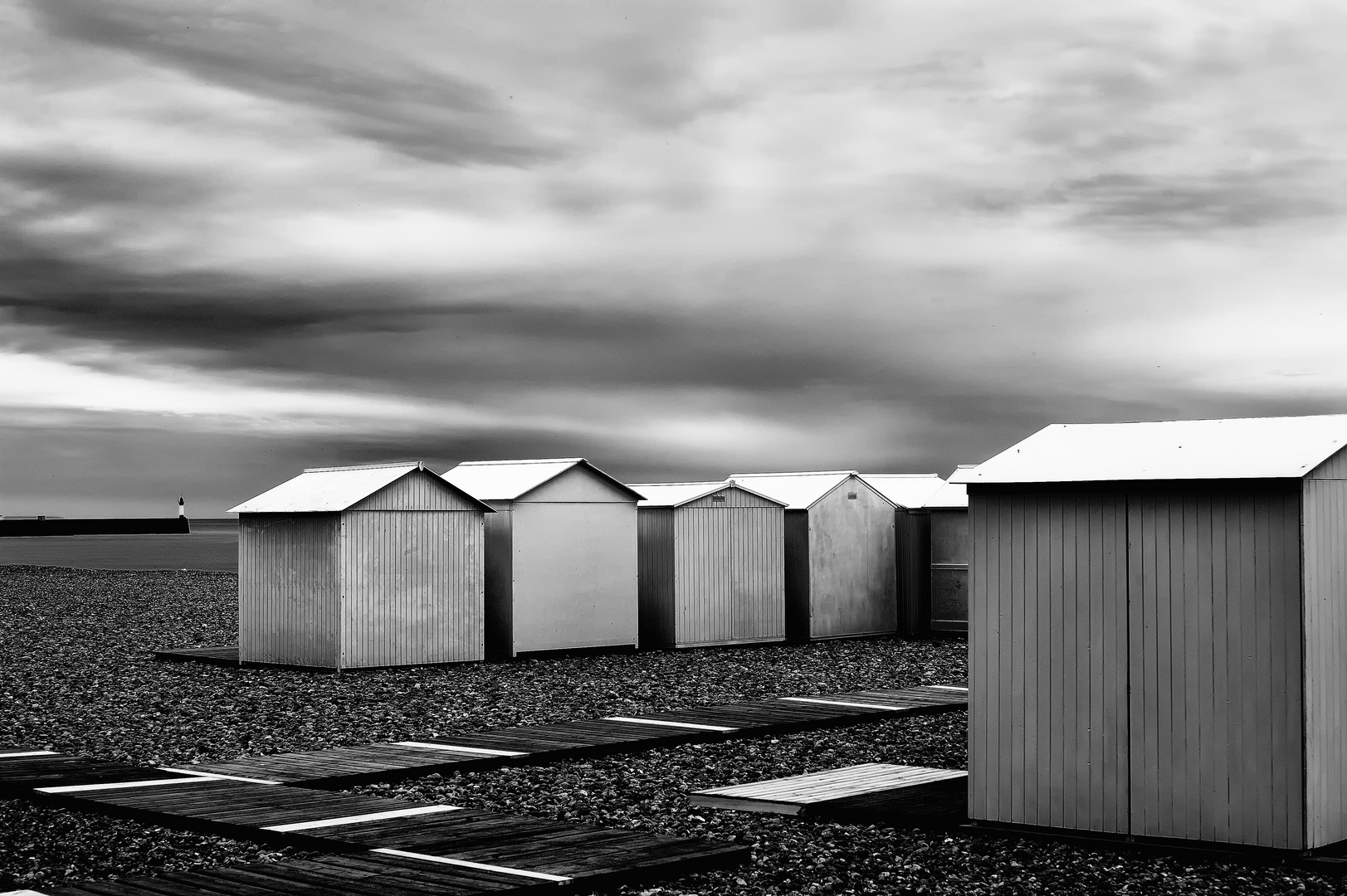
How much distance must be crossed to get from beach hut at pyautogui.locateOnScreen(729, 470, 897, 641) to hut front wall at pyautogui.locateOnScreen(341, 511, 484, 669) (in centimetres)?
535

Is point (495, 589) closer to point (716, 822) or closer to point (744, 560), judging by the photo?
point (744, 560)

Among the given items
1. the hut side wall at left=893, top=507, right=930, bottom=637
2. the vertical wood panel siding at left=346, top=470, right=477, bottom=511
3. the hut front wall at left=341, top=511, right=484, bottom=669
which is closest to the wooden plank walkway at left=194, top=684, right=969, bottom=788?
the hut front wall at left=341, top=511, right=484, bottom=669

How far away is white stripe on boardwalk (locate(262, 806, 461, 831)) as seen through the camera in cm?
838

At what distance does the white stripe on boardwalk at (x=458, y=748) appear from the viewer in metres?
11.3

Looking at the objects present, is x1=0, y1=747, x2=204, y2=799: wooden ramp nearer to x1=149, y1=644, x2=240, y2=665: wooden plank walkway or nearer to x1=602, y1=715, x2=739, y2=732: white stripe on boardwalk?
x1=602, y1=715, x2=739, y2=732: white stripe on boardwalk

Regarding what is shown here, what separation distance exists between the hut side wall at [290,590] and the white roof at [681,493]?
5297mm

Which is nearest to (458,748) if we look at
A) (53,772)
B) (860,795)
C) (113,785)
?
(113,785)

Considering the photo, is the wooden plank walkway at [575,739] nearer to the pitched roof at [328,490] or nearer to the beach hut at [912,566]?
the pitched roof at [328,490]

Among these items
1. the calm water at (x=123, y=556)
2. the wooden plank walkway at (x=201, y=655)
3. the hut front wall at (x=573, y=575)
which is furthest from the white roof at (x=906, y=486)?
the calm water at (x=123, y=556)

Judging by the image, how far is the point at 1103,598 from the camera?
331 inches

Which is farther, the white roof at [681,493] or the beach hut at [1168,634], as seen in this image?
the white roof at [681,493]

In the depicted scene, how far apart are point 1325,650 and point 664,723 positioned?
21.5 ft

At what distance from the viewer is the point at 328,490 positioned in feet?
63.0

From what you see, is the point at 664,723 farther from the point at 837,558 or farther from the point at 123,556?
the point at 123,556
